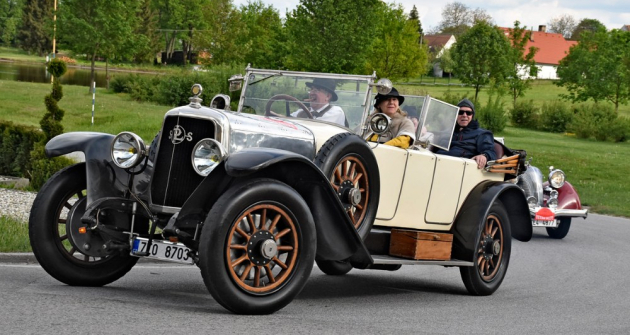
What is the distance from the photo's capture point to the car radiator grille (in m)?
6.50

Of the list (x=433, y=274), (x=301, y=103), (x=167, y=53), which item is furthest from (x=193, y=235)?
(x=167, y=53)

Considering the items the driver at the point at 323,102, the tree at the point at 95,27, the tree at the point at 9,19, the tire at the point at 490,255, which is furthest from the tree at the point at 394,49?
the tree at the point at 9,19

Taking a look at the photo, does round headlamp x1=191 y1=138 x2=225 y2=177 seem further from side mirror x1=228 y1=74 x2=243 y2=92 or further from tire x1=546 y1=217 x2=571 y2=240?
tire x1=546 y1=217 x2=571 y2=240

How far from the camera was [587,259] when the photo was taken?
1247cm

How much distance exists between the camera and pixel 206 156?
6.26m

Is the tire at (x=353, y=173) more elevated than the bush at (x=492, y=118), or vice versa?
the tire at (x=353, y=173)

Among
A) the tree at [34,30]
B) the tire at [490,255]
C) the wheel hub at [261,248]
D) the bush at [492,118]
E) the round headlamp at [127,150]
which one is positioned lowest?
the tree at [34,30]

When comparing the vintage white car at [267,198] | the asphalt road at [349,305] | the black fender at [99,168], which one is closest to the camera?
the asphalt road at [349,305]

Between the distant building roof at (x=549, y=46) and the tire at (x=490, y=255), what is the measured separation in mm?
105120

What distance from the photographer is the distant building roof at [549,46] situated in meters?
113

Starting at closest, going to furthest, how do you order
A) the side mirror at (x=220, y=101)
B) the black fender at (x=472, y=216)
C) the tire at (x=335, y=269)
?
the side mirror at (x=220, y=101)
the black fender at (x=472, y=216)
the tire at (x=335, y=269)

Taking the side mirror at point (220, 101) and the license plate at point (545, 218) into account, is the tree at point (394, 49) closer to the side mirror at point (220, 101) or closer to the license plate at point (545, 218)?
the license plate at point (545, 218)

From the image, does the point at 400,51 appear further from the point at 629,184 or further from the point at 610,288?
the point at 610,288

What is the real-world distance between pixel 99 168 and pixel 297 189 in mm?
1630
